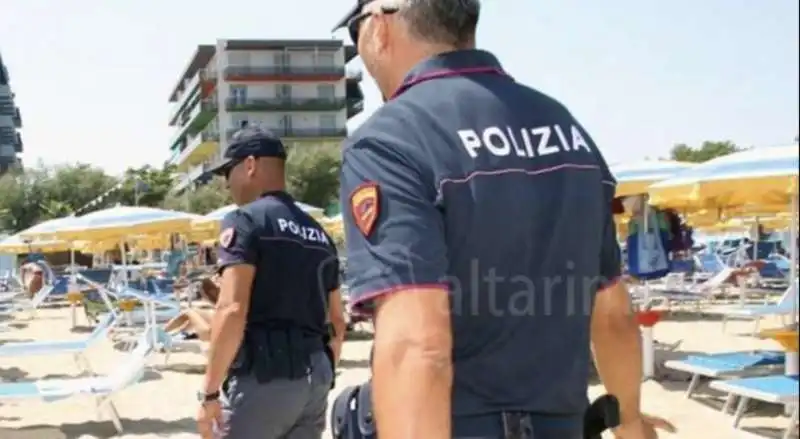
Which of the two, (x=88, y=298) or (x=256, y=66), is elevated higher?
(x=256, y=66)

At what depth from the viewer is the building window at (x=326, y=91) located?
266ft

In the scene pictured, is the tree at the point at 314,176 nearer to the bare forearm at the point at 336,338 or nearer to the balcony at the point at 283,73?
the balcony at the point at 283,73

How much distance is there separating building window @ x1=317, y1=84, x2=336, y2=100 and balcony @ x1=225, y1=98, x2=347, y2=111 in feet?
1.24

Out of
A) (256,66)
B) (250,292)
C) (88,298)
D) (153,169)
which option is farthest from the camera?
(256,66)

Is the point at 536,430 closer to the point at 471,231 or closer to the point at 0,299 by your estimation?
the point at 471,231

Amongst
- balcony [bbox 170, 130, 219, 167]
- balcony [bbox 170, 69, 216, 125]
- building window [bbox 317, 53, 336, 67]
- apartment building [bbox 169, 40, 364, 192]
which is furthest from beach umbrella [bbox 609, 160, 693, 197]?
balcony [bbox 170, 69, 216, 125]

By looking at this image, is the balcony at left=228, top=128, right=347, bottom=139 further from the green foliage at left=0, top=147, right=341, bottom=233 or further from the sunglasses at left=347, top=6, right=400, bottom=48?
the sunglasses at left=347, top=6, right=400, bottom=48

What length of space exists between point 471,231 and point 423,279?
0.12 m

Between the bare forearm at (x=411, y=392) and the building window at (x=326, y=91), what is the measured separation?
8019 centimetres

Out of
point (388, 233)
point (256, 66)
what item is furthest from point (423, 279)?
point (256, 66)

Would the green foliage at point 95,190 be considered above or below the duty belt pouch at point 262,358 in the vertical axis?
above

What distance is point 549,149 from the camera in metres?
1.68

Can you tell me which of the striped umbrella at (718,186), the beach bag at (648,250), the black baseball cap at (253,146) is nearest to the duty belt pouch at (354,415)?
the black baseball cap at (253,146)

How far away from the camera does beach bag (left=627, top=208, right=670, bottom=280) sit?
1061 cm
